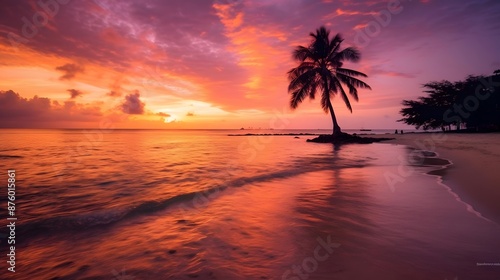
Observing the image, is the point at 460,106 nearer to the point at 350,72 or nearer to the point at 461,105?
the point at 461,105

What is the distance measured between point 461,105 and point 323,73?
29.2m

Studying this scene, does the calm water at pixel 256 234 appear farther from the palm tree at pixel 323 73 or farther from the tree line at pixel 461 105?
the tree line at pixel 461 105

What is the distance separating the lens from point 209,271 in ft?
8.77

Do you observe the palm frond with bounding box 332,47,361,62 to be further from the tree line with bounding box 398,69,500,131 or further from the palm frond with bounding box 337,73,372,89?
the tree line with bounding box 398,69,500,131

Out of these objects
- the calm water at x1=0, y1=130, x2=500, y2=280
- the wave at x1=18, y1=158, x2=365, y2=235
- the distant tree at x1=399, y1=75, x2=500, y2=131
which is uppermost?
the distant tree at x1=399, y1=75, x2=500, y2=131

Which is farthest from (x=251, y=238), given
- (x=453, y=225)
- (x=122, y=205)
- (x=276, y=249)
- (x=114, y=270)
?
(x=122, y=205)

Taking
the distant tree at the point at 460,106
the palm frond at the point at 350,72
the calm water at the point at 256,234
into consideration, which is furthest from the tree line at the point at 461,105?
the calm water at the point at 256,234

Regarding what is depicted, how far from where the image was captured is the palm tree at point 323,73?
26.3 meters

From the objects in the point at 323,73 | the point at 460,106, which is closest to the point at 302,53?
the point at 323,73

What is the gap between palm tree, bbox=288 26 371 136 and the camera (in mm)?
26281

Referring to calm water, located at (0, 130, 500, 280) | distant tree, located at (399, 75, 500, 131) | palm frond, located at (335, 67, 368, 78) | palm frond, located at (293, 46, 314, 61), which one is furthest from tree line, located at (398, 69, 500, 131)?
calm water, located at (0, 130, 500, 280)

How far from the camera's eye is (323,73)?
26.3 m

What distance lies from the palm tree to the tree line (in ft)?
75.4

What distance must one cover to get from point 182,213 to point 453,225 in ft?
15.2
